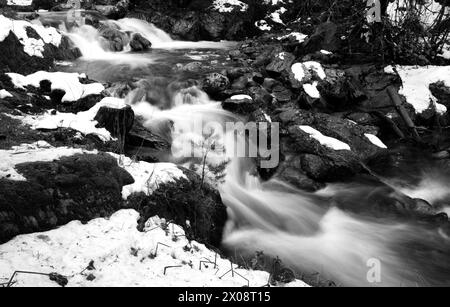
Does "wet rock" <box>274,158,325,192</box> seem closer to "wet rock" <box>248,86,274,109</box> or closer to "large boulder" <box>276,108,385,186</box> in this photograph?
"large boulder" <box>276,108,385,186</box>

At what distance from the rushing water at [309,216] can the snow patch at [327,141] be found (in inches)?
36.0

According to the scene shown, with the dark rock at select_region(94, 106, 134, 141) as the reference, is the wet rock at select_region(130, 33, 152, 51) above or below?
above

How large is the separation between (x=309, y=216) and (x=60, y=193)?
4.79 metres

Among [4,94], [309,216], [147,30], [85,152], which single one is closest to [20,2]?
[147,30]

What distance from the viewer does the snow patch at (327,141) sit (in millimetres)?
8438

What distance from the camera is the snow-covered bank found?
10.1ft

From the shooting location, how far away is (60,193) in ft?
12.8

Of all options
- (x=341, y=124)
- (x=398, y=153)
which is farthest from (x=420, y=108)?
(x=341, y=124)

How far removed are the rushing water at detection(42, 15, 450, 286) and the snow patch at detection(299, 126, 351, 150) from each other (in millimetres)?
914

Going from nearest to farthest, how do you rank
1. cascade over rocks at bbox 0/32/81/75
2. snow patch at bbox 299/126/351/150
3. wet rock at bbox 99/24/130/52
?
snow patch at bbox 299/126/351/150, cascade over rocks at bbox 0/32/81/75, wet rock at bbox 99/24/130/52

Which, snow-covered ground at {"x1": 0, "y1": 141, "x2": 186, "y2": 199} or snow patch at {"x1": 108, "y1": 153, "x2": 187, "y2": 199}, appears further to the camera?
snow patch at {"x1": 108, "y1": 153, "x2": 187, "y2": 199}

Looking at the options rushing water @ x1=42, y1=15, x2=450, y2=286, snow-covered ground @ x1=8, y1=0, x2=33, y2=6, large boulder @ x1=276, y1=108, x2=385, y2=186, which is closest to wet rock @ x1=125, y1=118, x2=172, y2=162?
rushing water @ x1=42, y1=15, x2=450, y2=286

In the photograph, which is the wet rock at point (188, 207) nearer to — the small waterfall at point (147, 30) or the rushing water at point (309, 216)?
the rushing water at point (309, 216)

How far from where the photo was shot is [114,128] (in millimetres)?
6867
